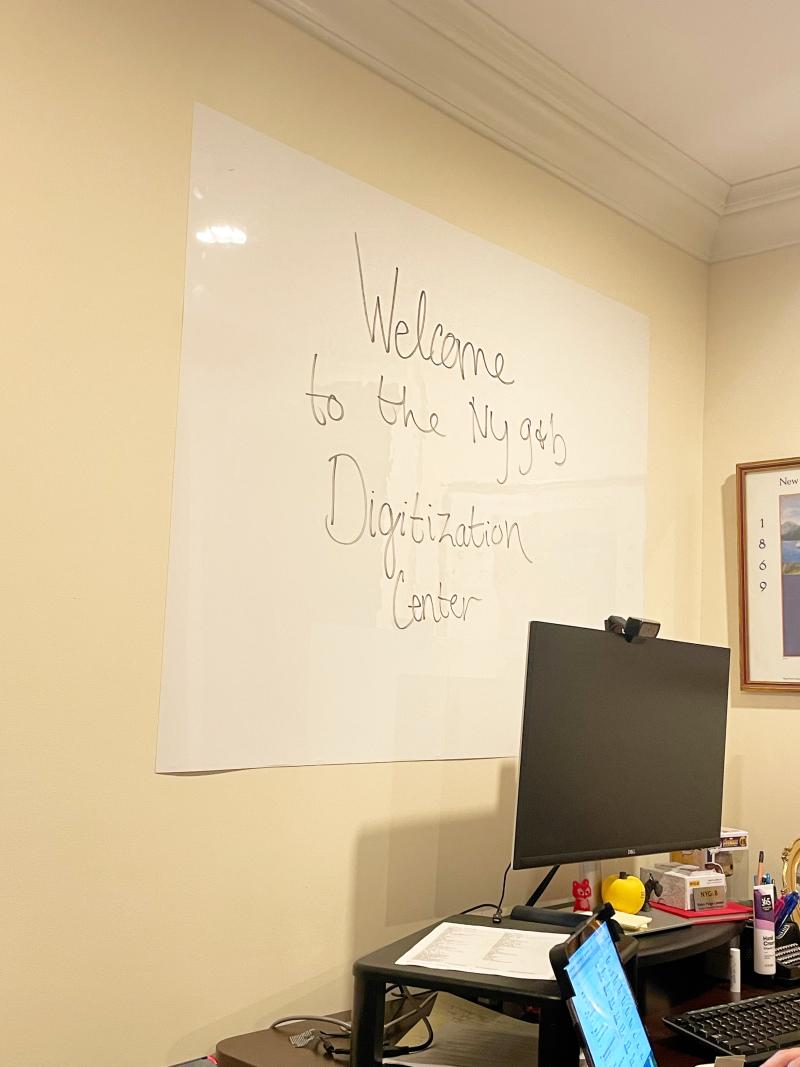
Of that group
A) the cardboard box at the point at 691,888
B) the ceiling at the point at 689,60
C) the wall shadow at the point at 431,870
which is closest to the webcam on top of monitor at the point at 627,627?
the wall shadow at the point at 431,870

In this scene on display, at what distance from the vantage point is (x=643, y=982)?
66.9 inches

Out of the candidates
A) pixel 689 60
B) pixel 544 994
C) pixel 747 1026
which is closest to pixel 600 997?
pixel 544 994

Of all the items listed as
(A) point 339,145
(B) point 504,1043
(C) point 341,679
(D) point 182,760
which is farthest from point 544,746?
(A) point 339,145

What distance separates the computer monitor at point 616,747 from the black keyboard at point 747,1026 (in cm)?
29

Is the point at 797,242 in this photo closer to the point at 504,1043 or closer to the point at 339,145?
the point at 339,145

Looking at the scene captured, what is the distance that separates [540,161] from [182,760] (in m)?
1.39

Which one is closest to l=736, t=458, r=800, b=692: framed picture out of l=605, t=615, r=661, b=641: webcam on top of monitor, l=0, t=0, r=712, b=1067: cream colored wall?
l=605, t=615, r=661, b=641: webcam on top of monitor

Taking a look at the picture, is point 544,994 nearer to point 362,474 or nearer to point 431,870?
point 431,870

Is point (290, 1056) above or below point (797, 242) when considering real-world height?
below

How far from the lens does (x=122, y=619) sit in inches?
55.0

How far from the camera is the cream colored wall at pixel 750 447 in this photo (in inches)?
93.9

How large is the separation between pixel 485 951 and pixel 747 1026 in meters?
0.51

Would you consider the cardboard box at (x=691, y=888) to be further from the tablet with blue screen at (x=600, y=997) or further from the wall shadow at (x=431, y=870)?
the tablet with blue screen at (x=600, y=997)

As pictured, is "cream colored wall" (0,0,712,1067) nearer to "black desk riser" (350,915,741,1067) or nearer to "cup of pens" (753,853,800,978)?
"black desk riser" (350,915,741,1067)
